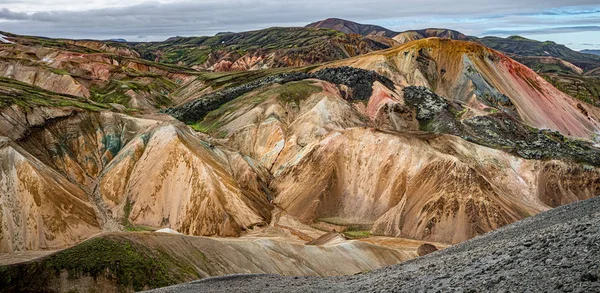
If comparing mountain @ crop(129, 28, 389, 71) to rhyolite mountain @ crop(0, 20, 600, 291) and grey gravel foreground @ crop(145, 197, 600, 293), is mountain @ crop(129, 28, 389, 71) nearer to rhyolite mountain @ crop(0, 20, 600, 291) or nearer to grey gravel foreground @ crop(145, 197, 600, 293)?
rhyolite mountain @ crop(0, 20, 600, 291)

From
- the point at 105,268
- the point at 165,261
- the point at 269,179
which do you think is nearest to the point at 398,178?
the point at 269,179

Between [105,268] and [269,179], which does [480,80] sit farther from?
[105,268]

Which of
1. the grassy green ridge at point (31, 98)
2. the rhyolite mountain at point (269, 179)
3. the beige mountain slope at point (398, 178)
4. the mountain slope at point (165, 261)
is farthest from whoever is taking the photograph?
the grassy green ridge at point (31, 98)

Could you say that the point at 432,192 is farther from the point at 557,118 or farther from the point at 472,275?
the point at 557,118

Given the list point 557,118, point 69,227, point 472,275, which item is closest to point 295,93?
point 69,227

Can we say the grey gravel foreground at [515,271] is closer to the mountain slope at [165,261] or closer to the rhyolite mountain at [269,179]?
the mountain slope at [165,261]

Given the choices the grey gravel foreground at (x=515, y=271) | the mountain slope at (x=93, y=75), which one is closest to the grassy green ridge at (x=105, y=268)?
the grey gravel foreground at (x=515, y=271)
